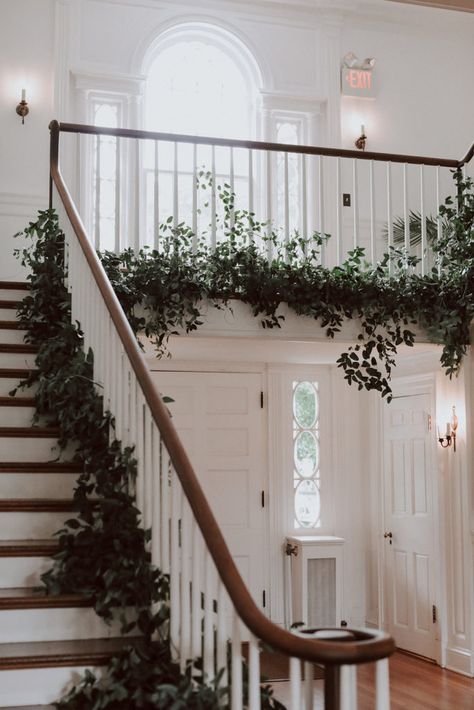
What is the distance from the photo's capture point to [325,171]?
26.2ft

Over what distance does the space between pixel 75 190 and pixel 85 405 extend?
366 centimetres

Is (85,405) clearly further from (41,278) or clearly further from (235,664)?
(235,664)

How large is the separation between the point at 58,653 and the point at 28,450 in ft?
4.34

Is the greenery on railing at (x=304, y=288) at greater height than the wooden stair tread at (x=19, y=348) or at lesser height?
greater

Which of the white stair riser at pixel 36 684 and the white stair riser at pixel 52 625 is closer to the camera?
the white stair riser at pixel 36 684

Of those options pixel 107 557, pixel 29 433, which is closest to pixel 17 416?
pixel 29 433

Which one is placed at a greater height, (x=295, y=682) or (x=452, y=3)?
(x=452, y=3)

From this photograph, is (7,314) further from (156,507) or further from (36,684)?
(36,684)

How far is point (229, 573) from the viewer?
2590 millimetres

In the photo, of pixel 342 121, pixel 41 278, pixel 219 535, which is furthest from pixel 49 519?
pixel 342 121

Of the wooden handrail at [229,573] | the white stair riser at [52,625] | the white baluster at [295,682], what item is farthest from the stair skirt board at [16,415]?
the white baluster at [295,682]

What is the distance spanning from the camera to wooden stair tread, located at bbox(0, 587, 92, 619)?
10.9 feet

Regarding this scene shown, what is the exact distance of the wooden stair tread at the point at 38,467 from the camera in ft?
13.3

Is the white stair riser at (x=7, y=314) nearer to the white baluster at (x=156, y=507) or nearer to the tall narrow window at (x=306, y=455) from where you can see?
the white baluster at (x=156, y=507)
